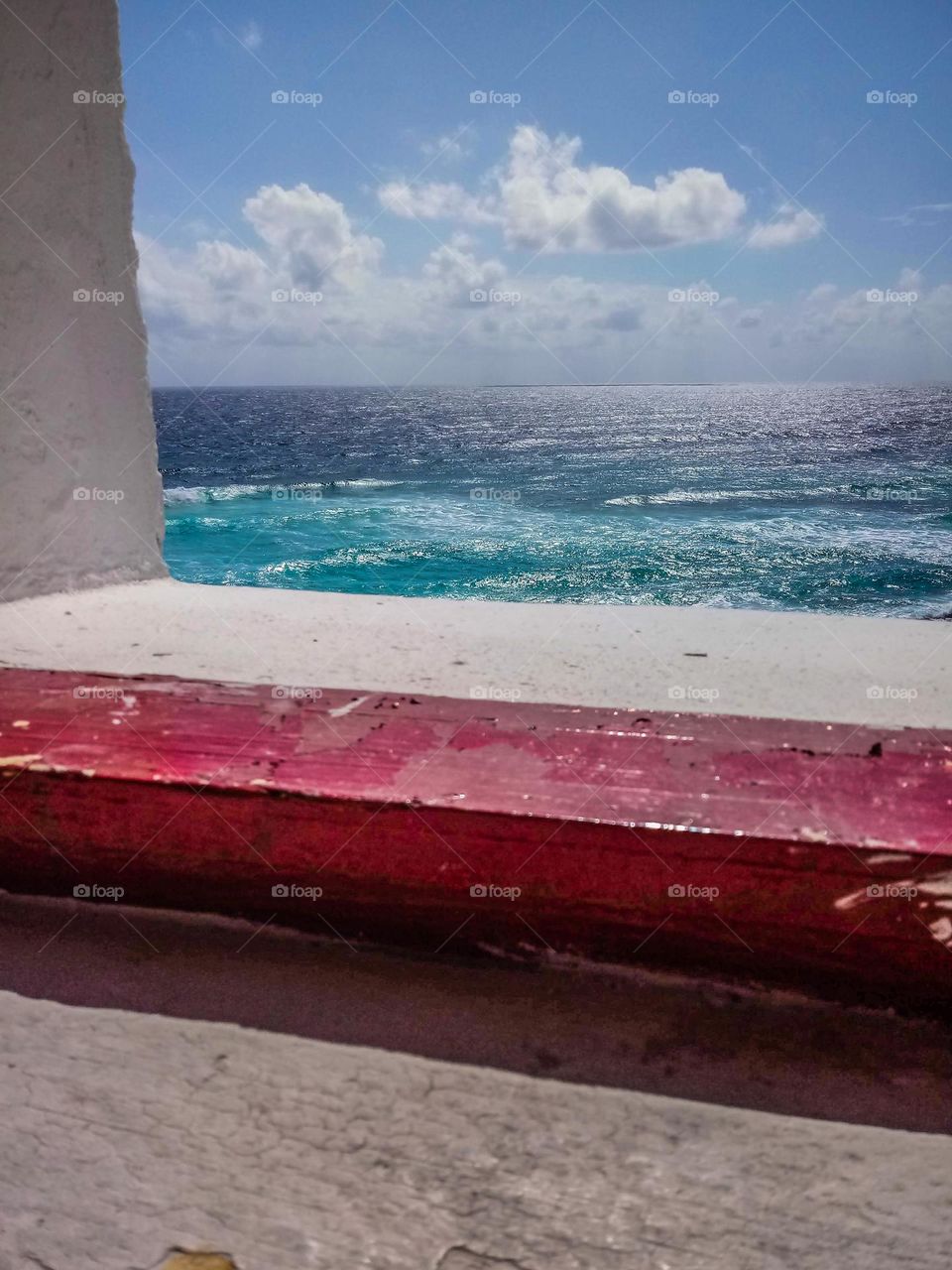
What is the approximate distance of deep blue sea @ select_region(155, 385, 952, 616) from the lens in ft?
44.2

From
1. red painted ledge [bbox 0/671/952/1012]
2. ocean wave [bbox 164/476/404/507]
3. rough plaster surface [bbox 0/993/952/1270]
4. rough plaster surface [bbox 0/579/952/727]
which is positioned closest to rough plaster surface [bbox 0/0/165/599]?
rough plaster surface [bbox 0/579/952/727]

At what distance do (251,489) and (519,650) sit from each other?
76.5 ft

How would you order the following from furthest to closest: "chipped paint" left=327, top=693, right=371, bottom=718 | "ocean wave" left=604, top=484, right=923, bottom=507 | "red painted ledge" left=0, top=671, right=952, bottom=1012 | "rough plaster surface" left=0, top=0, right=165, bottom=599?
"ocean wave" left=604, top=484, right=923, bottom=507
"rough plaster surface" left=0, top=0, right=165, bottom=599
"chipped paint" left=327, top=693, right=371, bottom=718
"red painted ledge" left=0, top=671, right=952, bottom=1012

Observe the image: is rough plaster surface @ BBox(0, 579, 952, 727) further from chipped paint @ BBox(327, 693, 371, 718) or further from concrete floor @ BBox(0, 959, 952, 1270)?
concrete floor @ BBox(0, 959, 952, 1270)

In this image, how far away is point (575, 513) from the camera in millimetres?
21234

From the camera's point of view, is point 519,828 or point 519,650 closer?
point 519,828

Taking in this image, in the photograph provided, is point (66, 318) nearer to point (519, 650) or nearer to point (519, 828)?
point (519, 650)

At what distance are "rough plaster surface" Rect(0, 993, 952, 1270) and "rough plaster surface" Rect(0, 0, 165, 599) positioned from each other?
5.06 ft

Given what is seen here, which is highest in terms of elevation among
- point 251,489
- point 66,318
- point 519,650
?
point 251,489

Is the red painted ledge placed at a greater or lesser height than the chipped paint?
lesser

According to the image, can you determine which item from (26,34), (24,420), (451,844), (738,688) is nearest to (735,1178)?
(451,844)

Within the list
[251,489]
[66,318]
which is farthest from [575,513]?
[66,318]

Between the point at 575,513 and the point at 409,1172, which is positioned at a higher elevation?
the point at 575,513

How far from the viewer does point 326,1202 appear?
577 millimetres
